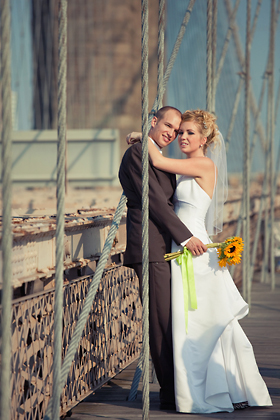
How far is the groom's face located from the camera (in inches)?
74.9

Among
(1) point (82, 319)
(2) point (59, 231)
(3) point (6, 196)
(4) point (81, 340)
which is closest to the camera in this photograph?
(3) point (6, 196)

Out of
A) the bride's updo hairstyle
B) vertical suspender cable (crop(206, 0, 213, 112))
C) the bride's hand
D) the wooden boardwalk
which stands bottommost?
the wooden boardwalk

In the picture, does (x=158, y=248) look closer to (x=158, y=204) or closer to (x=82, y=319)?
(x=158, y=204)

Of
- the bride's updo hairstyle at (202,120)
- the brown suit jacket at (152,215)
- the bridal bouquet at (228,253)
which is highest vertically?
the bride's updo hairstyle at (202,120)

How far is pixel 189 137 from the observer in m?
1.94

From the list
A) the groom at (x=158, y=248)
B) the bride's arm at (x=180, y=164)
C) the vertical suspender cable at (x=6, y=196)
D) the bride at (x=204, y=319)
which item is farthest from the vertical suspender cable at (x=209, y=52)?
the vertical suspender cable at (x=6, y=196)

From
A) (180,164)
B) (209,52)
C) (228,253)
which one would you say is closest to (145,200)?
(180,164)

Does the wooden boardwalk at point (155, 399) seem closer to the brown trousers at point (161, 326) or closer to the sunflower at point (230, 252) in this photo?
the brown trousers at point (161, 326)

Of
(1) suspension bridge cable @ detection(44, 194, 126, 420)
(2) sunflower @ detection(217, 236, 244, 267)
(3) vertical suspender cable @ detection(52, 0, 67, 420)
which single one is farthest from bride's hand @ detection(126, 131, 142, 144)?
(3) vertical suspender cable @ detection(52, 0, 67, 420)

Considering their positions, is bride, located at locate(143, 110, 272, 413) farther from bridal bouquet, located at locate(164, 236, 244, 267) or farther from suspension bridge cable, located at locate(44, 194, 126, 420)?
suspension bridge cable, located at locate(44, 194, 126, 420)

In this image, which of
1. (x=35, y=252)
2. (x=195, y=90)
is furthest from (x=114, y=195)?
(x=35, y=252)

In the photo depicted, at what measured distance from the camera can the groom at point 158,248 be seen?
5.98ft

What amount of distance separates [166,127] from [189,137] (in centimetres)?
9

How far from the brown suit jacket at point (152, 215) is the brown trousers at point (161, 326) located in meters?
0.05
